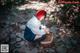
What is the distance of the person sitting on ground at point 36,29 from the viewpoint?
1.57 metres

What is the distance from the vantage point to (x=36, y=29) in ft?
5.13

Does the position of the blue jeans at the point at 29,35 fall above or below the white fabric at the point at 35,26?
below

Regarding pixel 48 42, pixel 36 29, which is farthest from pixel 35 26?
pixel 48 42

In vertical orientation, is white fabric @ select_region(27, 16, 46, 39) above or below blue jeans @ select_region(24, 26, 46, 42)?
above

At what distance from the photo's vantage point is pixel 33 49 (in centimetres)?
156

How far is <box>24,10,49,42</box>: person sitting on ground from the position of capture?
61.7 inches

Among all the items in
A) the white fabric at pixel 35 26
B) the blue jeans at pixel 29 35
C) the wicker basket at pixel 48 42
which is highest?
the white fabric at pixel 35 26

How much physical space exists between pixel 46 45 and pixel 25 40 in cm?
14

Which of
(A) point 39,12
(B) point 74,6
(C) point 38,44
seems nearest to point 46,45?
(C) point 38,44

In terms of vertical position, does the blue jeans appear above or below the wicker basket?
above

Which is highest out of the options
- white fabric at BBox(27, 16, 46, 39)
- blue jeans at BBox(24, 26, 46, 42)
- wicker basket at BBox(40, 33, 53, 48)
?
white fabric at BBox(27, 16, 46, 39)

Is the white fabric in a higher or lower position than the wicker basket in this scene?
higher

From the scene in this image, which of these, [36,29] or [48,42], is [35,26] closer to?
[36,29]

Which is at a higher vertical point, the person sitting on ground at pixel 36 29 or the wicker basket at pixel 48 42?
the person sitting on ground at pixel 36 29
